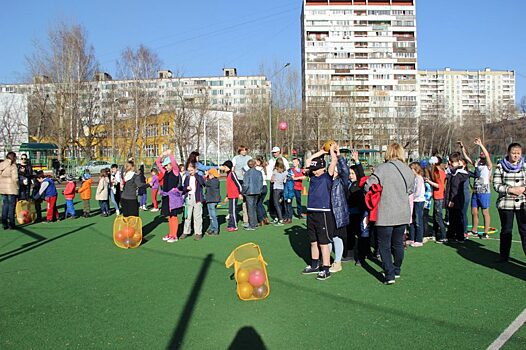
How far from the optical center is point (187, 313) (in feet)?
18.6

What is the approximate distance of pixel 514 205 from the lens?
7.30 meters

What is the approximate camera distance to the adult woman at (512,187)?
7.23m

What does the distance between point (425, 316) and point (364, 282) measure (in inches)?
63.2

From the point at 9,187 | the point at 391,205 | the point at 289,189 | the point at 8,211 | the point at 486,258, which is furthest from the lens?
the point at 289,189

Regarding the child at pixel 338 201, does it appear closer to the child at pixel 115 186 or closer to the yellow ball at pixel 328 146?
the yellow ball at pixel 328 146

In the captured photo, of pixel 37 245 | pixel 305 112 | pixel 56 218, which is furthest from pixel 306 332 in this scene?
pixel 305 112

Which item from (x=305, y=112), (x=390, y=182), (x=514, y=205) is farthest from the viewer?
(x=305, y=112)

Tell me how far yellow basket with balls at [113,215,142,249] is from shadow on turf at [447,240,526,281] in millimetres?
6698

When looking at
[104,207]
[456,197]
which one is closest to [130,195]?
A: [104,207]

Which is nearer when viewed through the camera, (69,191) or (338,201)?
(338,201)

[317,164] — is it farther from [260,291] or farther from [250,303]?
[250,303]

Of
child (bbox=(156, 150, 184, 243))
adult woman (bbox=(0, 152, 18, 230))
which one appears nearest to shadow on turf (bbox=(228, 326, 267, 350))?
child (bbox=(156, 150, 184, 243))

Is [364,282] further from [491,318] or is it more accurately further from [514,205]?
[514,205]

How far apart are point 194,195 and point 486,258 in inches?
251
